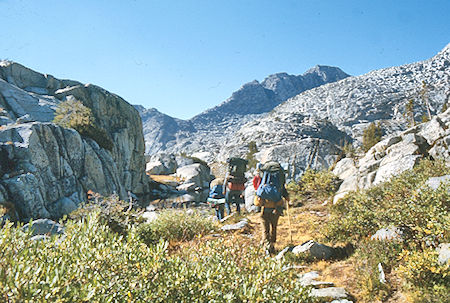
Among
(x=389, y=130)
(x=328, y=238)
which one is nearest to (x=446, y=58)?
(x=389, y=130)

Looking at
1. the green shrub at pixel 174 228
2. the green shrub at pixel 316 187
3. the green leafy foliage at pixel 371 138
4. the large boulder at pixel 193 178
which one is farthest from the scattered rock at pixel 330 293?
the large boulder at pixel 193 178

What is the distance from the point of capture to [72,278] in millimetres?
1969

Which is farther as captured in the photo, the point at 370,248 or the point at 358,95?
the point at 358,95

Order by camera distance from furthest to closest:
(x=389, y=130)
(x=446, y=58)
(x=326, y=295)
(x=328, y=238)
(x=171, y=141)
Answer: (x=171, y=141), (x=446, y=58), (x=389, y=130), (x=328, y=238), (x=326, y=295)

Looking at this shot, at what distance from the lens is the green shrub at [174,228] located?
22.9ft

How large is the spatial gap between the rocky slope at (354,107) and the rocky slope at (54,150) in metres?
32.2

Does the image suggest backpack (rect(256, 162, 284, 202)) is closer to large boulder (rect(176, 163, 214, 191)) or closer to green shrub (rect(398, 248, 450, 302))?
green shrub (rect(398, 248, 450, 302))

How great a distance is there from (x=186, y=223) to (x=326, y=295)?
172 inches

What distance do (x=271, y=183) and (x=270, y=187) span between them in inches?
6.0

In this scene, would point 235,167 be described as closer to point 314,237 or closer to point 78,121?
point 314,237

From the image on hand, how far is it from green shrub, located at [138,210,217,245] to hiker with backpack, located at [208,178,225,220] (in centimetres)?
290

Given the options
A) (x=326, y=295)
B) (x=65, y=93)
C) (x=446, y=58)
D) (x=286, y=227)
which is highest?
(x=446, y=58)

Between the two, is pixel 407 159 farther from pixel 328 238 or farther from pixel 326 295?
pixel 326 295

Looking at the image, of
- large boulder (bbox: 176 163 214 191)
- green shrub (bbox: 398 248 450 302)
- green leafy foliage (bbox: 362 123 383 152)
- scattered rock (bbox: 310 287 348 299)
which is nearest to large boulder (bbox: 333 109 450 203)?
green shrub (bbox: 398 248 450 302)
